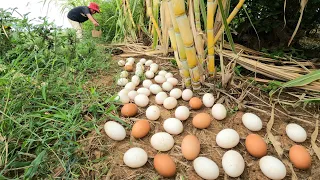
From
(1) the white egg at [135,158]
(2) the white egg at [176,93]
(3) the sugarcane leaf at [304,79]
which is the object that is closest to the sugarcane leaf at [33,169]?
(1) the white egg at [135,158]

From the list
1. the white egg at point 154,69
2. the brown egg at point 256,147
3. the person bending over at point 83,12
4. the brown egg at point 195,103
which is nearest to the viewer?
the brown egg at point 256,147

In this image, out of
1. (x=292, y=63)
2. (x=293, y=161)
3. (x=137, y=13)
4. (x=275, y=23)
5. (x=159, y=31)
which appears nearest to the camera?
(x=293, y=161)

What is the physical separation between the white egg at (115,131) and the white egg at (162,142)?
4.7 inches

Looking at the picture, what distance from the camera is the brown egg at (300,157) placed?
0.69m

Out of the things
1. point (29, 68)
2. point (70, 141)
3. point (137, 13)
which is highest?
point (137, 13)

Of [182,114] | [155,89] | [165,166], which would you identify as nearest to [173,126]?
[182,114]

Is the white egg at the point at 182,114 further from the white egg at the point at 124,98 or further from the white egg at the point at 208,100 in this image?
the white egg at the point at 124,98

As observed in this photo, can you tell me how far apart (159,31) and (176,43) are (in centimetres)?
49

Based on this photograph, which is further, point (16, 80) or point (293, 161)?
point (16, 80)

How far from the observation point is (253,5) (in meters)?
1.33

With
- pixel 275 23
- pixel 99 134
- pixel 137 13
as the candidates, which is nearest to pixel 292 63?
pixel 275 23

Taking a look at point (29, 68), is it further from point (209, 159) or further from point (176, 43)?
point (209, 159)

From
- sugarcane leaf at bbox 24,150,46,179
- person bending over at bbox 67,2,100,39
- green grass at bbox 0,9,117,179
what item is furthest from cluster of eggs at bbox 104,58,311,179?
person bending over at bbox 67,2,100,39

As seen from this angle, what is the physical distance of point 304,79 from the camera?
94 cm
